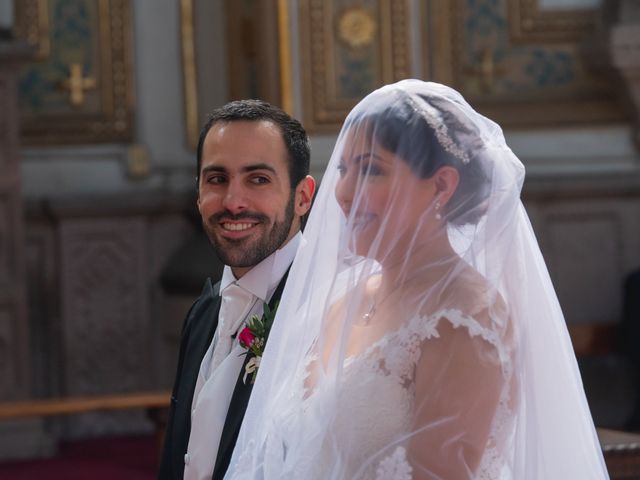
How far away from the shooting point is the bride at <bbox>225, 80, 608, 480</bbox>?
2.17m

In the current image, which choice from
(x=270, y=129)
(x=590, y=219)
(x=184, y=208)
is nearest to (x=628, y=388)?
(x=590, y=219)

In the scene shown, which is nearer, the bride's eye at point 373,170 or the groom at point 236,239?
the bride's eye at point 373,170

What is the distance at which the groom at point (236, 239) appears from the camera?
2621mm

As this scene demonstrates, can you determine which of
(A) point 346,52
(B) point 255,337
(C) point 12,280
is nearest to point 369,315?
(B) point 255,337

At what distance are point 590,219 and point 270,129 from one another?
4.70m

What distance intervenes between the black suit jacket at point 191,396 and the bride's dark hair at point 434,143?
0.50 metres

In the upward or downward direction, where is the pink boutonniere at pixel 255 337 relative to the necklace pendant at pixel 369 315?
downward

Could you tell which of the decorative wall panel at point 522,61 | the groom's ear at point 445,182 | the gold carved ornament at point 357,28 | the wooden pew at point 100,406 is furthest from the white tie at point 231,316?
the decorative wall panel at point 522,61

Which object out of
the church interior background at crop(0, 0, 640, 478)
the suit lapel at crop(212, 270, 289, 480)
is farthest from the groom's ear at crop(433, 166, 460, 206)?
the church interior background at crop(0, 0, 640, 478)

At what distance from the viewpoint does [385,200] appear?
89.8 inches

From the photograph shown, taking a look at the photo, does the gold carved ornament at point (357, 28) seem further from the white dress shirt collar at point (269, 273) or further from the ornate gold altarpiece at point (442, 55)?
the white dress shirt collar at point (269, 273)

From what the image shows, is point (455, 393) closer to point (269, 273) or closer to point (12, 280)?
point (269, 273)

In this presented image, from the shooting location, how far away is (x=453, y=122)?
2316 millimetres

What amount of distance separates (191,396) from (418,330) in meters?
0.71
